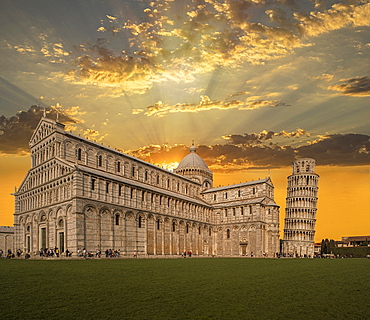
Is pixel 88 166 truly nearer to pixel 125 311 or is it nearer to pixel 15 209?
pixel 15 209

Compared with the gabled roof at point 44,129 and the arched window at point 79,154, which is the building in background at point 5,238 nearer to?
the gabled roof at point 44,129

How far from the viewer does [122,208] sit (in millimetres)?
47469

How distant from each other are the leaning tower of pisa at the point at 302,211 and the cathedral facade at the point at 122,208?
856 inches

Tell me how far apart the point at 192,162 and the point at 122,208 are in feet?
128

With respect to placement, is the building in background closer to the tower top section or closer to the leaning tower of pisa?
the leaning tower of pisa

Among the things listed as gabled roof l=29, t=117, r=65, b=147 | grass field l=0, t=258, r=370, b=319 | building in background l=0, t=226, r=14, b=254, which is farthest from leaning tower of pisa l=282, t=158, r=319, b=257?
grass field l=0, t=258, r=370, b=319

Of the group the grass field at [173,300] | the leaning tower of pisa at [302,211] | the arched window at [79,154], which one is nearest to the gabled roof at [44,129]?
the arched window at [79,154]

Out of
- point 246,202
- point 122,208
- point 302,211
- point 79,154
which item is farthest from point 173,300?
point 302,211

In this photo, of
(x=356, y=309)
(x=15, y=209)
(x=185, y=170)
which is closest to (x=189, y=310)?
(x=356, y=309)

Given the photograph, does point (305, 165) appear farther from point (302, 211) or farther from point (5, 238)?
point (5, 238)

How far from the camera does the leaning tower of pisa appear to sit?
90.1 meters

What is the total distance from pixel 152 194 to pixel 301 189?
52560mm

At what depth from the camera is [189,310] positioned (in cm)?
1076

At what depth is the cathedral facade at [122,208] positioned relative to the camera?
140 feet
